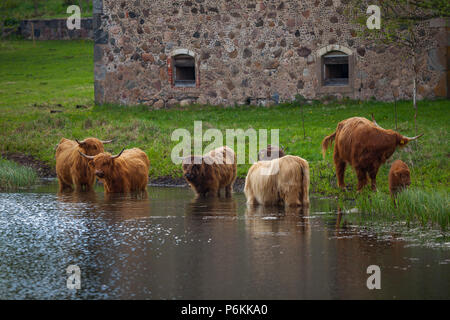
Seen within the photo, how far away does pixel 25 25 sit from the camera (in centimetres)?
3791

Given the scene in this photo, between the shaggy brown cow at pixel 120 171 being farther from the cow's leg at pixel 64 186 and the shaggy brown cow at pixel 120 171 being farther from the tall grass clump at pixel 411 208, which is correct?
the tall grass clump at pixel 411 208

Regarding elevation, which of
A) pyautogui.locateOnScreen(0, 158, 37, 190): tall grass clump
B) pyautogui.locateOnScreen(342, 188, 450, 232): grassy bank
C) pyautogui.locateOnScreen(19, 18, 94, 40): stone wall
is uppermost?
pyautogui.locateOnScreen(19, 18, 94, 40): stone wall

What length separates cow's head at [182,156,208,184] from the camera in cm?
1371

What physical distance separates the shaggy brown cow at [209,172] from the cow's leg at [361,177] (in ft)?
8.51

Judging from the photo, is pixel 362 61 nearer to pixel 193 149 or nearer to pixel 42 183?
pixel 193 149

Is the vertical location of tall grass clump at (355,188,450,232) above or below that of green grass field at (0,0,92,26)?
below

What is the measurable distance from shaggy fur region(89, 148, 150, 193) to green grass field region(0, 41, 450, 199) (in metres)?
1.42

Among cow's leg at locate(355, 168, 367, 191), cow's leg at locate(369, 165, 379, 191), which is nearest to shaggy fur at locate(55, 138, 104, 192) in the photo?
cow's leg at locate(355, 168, 367, 191)

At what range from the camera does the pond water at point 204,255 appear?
24.0 feet

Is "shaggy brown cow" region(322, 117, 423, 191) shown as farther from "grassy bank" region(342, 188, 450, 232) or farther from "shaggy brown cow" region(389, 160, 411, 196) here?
"grassy bank" region(342, 188, 450, 232)

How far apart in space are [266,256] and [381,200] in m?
3.01

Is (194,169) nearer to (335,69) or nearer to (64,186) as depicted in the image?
(64,186)

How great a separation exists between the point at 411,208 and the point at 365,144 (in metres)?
1.76
